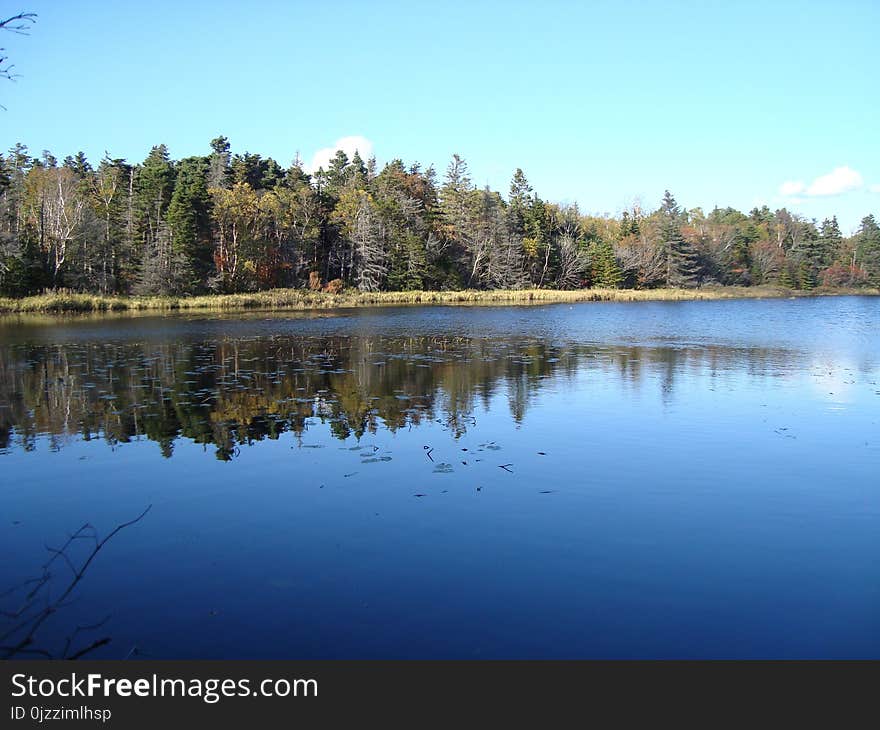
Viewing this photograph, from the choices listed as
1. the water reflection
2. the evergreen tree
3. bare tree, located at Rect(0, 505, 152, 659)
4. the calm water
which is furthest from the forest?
bare tree, located at Rect(0, 505, 152, 659)

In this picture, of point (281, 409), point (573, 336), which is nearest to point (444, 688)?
point (281, 409)

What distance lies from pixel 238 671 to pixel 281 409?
398 inches

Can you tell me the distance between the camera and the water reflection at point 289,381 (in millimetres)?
13383

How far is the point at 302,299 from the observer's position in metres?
59.4

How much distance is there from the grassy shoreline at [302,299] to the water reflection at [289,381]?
21655 mm

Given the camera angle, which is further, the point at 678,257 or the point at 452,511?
the point at 678,257

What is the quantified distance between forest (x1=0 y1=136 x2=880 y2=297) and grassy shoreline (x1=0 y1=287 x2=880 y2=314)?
2.24m

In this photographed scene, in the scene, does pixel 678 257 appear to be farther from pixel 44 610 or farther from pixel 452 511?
pixel 44 610

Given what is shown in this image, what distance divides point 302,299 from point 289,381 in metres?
41.8

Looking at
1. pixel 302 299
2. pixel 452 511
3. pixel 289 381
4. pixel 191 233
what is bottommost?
pixel 452 511

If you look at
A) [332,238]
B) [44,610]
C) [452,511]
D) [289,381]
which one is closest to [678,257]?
[332,238]

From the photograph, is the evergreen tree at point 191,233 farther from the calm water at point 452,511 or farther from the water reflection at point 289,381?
the calm water at point 452,511

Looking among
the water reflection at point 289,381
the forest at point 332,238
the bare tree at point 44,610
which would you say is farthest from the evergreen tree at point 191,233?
the bare tree at point 44,610

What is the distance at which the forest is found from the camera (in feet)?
179
